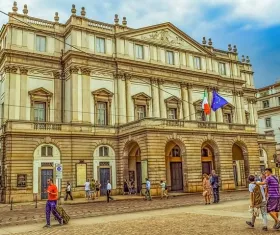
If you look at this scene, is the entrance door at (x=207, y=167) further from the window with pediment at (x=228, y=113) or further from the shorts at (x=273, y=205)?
the shorts at (x=273, y=205)

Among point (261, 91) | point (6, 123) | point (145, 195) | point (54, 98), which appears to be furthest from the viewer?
point (261, 91)

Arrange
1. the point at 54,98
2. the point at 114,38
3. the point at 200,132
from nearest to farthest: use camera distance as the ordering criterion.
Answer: the point at 200,132, the point at 54,98, the point at 114,38

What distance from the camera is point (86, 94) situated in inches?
1396

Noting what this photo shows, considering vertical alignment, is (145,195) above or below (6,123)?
below

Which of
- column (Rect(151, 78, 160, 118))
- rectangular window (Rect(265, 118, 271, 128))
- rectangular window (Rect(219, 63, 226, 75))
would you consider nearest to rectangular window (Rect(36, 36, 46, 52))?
column (Rect(151, 78, 160, 118))

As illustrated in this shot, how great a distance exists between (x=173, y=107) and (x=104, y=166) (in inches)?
447

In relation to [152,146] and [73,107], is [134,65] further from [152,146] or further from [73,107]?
[152,146]

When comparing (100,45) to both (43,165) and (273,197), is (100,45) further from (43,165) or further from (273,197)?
(273,197)

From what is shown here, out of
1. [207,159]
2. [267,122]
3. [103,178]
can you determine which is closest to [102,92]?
[103,178]

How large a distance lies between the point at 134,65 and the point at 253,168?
57.1 feet

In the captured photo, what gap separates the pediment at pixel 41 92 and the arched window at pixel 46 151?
19.5ft

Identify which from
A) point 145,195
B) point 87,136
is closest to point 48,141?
point 87,136

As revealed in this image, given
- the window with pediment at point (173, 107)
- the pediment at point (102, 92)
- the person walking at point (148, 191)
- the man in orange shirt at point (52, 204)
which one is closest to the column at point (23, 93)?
the pediment at point (102, 92)

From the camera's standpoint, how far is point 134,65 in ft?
127
